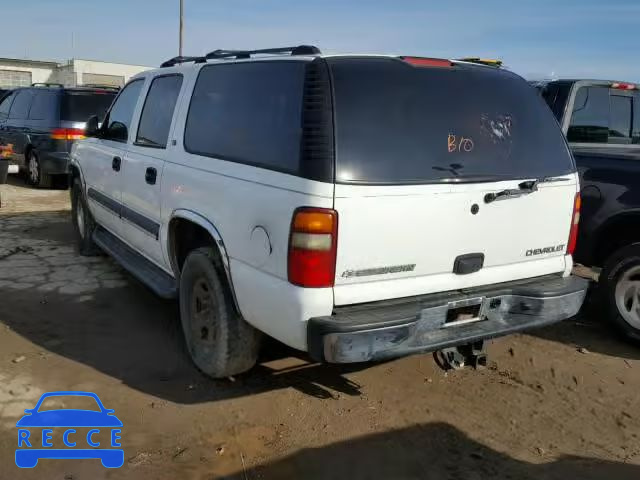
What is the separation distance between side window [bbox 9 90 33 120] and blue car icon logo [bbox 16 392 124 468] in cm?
912

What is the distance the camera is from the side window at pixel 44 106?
33.4 feet

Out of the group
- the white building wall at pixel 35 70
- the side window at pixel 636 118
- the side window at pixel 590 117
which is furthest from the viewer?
the white building wall at pixel 35 70

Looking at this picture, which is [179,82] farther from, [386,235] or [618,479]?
[618,479]

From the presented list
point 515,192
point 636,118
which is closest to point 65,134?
point 636,118

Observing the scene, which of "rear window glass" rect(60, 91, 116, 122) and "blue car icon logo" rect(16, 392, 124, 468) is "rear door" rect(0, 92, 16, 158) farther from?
"blue car icon logo" rect(16, 392, 124, 468)

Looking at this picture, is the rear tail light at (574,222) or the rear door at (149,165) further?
the rear door at (149,165)

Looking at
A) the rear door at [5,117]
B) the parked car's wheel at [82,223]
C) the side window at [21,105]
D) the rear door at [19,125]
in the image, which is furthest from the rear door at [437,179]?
the rear door at [5,117]

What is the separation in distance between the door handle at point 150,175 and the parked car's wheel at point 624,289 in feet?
11.3

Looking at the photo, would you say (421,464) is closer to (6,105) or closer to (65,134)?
(65,134)

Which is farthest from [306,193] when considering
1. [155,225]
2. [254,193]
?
[155,225]

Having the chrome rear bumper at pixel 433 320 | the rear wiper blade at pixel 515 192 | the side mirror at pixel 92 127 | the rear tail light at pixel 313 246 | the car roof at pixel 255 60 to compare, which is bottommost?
the chrome rear bumper at pixel 433 320

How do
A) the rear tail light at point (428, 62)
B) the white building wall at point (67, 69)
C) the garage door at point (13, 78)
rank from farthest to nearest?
the white building wall at point (67, 69), the garage door at point (13, 78), the rear tail light at point (428, 62)

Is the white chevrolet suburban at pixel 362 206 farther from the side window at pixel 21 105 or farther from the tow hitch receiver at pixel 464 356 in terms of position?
the side window at pixel 21 105

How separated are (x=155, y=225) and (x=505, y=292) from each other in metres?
2.44
